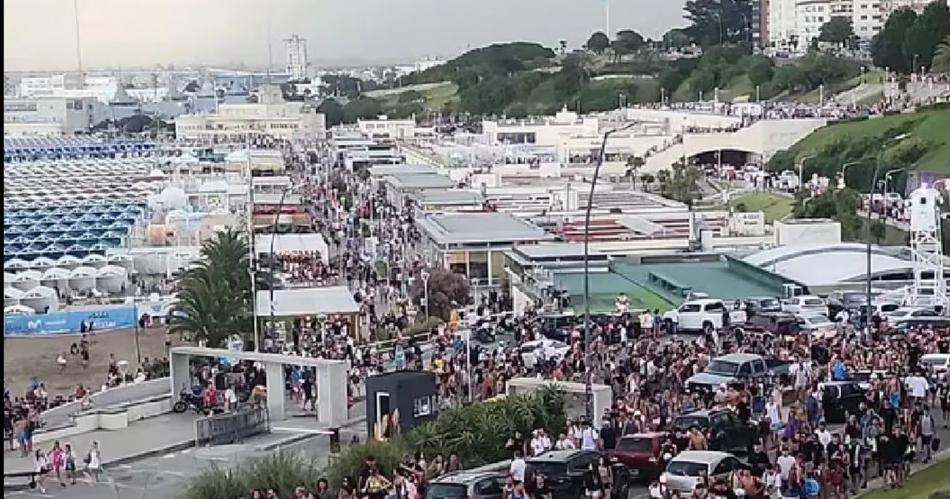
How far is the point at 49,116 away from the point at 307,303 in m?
111

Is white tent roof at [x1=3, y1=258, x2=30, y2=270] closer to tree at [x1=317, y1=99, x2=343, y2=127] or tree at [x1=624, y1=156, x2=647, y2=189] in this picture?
tree at [x1=624, y1=156, x2=647, y2=189]

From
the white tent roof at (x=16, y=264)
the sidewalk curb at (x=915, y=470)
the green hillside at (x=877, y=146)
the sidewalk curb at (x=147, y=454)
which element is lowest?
the sidewalk curb at (x=147, y=454)

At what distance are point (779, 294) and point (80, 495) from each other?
13.3 m

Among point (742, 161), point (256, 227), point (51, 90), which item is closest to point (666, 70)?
point (742, 161)

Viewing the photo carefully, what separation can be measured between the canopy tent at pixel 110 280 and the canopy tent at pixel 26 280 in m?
1.17

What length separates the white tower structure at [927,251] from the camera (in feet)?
68.0

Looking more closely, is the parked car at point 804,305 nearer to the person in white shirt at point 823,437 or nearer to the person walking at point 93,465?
the person in white shirt at point 823,437

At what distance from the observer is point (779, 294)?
2284 cm

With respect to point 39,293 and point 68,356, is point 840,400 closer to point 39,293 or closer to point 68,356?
point 68,356

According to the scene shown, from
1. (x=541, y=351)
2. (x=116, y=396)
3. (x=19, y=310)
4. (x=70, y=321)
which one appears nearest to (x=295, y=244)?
(x=70, y=321)

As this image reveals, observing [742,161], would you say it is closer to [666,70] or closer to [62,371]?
[666,70]

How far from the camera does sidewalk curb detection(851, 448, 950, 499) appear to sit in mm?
9750

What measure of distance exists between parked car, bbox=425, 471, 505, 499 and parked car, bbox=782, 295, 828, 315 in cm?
1109

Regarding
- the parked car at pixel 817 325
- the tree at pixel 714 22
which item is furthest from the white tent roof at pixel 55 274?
the tree at pixel 714 22
